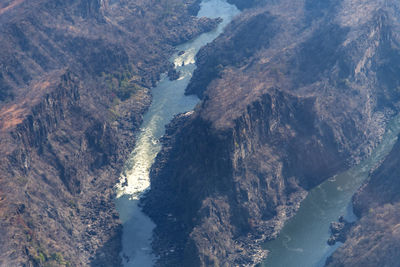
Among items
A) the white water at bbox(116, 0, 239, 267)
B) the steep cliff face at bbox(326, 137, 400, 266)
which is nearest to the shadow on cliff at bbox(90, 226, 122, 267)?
the white water at bbox(116, 0, 239, 267)

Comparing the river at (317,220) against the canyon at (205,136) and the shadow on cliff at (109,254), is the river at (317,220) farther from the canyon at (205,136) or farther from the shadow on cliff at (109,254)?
the shadow on cliff at (109,254)

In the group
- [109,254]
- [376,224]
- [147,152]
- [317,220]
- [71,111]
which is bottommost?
[317,220]

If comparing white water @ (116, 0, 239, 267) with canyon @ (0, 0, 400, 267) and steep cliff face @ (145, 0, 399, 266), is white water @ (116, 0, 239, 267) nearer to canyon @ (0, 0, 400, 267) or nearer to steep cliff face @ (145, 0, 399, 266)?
canyon @ (0, 0, 400, 267)

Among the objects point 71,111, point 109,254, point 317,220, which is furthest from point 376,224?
point 71,111

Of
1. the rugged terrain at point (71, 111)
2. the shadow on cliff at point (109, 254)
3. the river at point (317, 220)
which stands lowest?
the river at point (317, 220)

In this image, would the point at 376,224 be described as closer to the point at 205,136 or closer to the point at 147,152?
the point at 205,136

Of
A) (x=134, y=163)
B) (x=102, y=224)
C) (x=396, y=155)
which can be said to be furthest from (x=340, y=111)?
(x=102, y=224)

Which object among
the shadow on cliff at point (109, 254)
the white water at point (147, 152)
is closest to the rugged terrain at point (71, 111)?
the shadow on cliff at point (109, 254)
